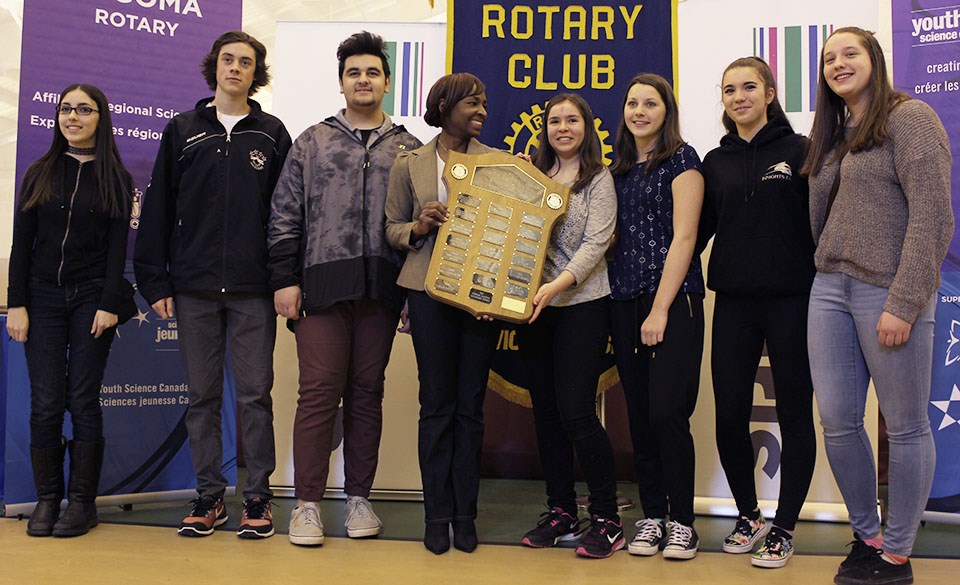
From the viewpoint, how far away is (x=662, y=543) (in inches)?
98.2

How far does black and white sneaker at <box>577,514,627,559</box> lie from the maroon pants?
773 mm

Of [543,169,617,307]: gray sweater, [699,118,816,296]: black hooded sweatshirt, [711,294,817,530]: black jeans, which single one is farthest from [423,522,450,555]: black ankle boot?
[699,118,816,296]: black hooded sweatshirt

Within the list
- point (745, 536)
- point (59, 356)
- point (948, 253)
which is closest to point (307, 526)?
point (59, 356)

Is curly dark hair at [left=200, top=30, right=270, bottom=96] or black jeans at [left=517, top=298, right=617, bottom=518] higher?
curly dark hair at [left=200, top=30, right=270, bottom=96]

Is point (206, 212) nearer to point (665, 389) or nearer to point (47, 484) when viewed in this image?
point (47, 484)

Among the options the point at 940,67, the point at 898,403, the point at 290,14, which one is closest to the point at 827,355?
the point at 898,403

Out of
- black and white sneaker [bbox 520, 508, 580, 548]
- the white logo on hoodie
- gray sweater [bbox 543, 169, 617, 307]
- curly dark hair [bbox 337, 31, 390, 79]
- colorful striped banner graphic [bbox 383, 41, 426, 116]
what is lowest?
black and white sneaker [bbox 520, 508, 580, 548]

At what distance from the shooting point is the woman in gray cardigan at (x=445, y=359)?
2.48 meters

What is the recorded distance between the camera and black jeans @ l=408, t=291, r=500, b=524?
249 cm

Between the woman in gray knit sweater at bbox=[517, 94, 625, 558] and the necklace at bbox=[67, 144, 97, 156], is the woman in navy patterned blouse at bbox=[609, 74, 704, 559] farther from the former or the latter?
the necklace at bbox=[67, 144, 97, 156]

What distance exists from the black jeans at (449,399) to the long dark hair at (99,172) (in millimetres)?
1155

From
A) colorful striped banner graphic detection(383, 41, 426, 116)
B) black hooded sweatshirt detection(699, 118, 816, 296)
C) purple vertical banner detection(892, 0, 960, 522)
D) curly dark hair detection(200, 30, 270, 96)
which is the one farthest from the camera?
colorful striped banner graphic detection(383, 41, 426, 116)

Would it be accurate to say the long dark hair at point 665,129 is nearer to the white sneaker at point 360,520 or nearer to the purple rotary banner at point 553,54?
the purple rotary banner at point 553,54

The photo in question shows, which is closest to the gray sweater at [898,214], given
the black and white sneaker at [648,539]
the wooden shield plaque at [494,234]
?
the wooden shield plaque at [494,234]
